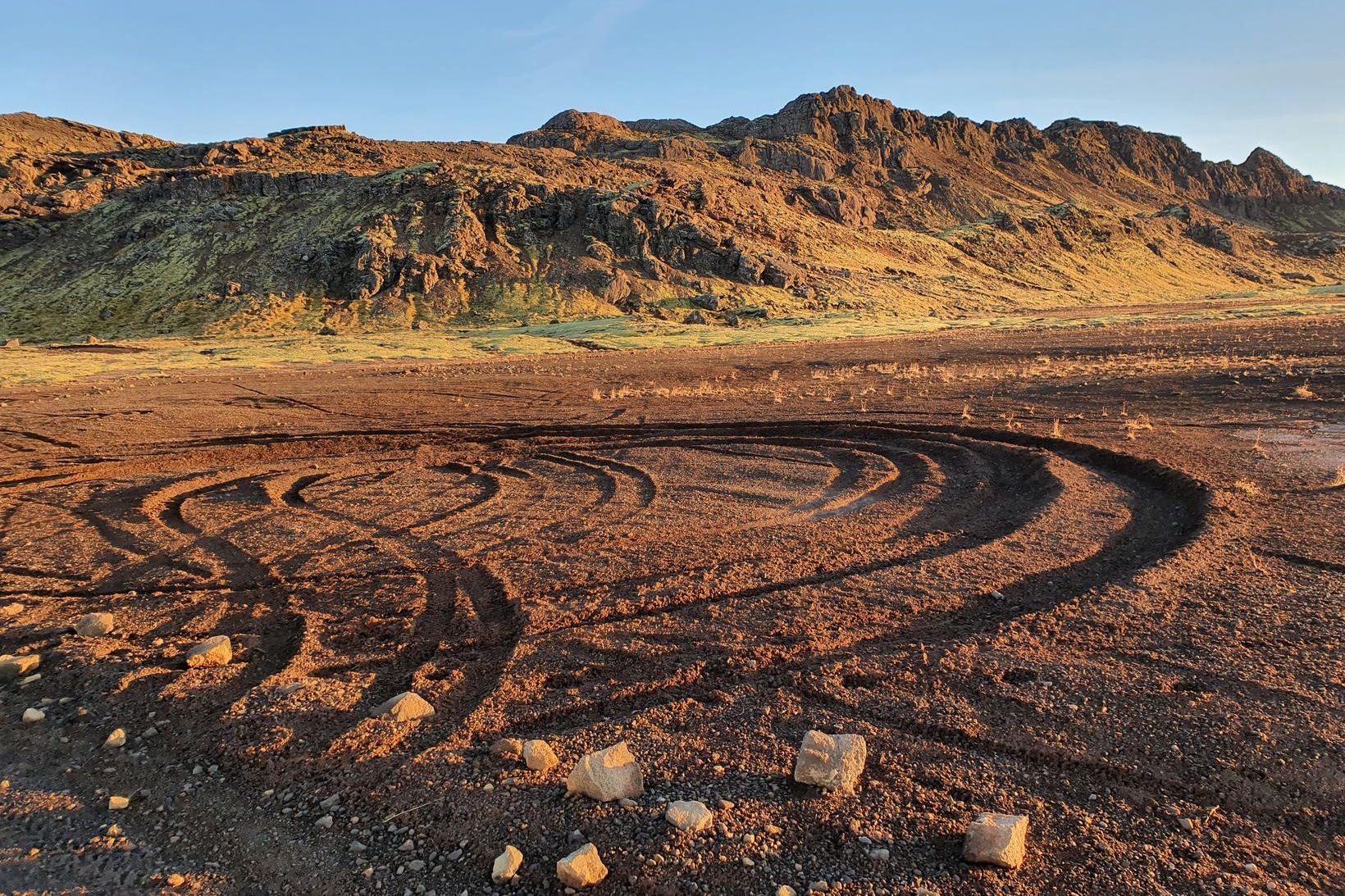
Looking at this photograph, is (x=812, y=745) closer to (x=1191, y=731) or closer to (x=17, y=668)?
(x=1191, y=731)

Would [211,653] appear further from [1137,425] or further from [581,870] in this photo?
[1137,425]

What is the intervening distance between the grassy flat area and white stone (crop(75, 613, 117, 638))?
31.0 metres

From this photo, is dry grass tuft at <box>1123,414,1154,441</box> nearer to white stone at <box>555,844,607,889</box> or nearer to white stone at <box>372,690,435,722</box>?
white stone at <box>372,690,435,722</box>

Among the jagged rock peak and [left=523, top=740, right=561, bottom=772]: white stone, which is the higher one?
the jagged rock peak

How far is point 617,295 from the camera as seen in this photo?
61.5 m

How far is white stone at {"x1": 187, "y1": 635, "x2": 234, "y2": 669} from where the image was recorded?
5.20 meters

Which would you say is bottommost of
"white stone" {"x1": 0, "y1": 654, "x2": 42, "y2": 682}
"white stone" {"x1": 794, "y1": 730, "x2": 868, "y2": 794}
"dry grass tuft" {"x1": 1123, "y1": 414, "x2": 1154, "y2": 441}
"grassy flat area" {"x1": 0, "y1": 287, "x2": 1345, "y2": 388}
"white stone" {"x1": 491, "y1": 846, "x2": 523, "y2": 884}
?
"white stone" {"x1": 0, "y1": 654, "x2": 42, "y2": 682}

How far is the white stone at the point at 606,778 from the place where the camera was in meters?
3.57

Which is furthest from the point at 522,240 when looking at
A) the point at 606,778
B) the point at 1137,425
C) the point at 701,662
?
the point at 606,778

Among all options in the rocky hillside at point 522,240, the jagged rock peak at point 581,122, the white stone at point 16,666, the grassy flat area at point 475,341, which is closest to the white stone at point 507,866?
the white stone at point 16,666

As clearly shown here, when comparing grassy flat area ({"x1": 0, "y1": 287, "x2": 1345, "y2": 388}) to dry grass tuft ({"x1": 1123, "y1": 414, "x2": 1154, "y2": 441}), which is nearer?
dry grass tuft ({"x1": 1123, "y1": 414, "x2": 1154, "y2": 441})

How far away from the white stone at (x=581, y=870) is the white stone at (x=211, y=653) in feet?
11.8

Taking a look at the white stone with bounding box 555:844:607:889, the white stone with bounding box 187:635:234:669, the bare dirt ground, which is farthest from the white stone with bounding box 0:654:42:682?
the white stone with bounding box 555:844:607:889

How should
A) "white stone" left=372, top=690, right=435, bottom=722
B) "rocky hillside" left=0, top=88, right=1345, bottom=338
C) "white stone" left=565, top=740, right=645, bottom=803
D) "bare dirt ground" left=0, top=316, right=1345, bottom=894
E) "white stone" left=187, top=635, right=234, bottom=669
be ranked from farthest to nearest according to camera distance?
A: "rocky hillside" left=0, top=88, right=1345, bottom=338
"white stone" left=187, top=635, right=234, bottom=669
"white stone" left=372, top=690, right=435, bottom=722
"white stone" left=565, top=740, right=645, bottom=803
"bare dirt ground" left=0, top=316, right=1345, bottom=894
